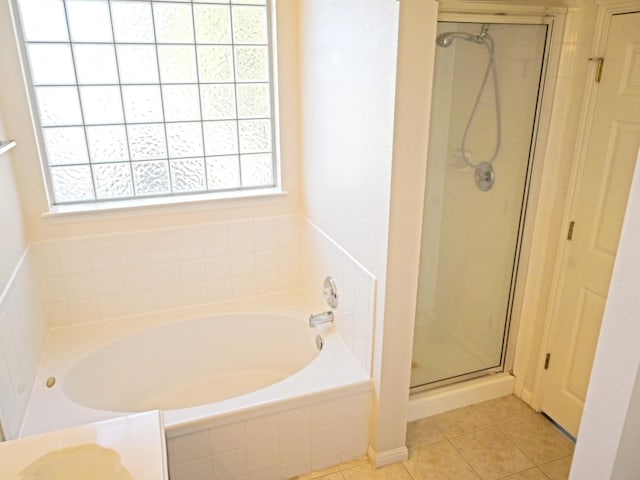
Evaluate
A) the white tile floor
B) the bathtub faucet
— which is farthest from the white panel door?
the bathtub faucet

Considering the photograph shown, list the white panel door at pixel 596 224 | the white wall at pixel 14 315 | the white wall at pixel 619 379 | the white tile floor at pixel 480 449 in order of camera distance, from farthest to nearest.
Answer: the white tile floor at pixel 480 449 → the white panel door at pixel 596 224 → the white wall at pixel 14 315 → the white wall at pixel 619 379

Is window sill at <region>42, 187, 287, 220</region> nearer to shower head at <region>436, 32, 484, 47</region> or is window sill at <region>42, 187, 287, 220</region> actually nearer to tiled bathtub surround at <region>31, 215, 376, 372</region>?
tiled bathtub surround at <region>31, 215, 376, 372</region>

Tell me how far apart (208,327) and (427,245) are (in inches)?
51.3

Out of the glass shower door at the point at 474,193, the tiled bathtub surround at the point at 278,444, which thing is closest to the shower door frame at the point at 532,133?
the glass shower door at the point at 474,193

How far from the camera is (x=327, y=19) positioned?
86.7 inches

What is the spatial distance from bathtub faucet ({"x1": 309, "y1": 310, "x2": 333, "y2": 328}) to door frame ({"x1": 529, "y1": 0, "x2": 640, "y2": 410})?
1088 millimetres

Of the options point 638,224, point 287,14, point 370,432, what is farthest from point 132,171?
point 638,224

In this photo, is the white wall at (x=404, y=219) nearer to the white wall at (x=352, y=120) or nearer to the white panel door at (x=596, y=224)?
the white wall at (x=352, y=120)

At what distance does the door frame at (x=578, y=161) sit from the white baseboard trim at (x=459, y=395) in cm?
16

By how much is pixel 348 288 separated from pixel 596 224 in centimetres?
113

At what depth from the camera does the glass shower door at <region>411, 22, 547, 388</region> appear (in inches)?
87.5

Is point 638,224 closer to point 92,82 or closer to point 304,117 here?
point 304,117

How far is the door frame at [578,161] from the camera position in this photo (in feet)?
6.34

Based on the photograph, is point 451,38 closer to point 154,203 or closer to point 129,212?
point 154,203
